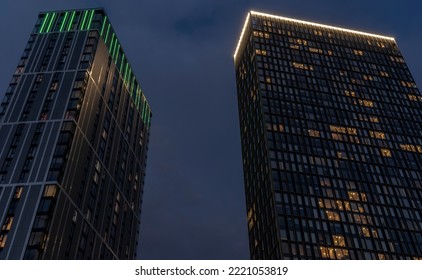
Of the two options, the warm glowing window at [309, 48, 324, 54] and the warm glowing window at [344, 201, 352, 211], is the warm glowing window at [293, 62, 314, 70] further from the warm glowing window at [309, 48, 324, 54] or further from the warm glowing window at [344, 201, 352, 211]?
the warm glowing window at [344, 201, 352, 211]

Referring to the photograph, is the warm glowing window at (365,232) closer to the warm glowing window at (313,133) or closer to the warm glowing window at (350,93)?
the warm glowing window at (313,133)

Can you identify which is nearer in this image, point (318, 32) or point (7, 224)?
point (7, 224)

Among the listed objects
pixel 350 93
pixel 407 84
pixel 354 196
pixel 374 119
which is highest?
pixel 407 84

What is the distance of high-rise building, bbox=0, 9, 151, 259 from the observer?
269ft

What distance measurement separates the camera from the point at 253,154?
14762cm

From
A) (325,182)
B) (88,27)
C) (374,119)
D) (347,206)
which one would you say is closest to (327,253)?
(347,206)

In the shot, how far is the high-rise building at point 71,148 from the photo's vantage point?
82062mm

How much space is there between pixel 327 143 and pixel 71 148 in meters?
80.4

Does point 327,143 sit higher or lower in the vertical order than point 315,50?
lower

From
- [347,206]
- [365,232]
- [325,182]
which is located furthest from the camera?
[325,182]

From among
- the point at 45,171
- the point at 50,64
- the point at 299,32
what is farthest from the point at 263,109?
the point at 45,171

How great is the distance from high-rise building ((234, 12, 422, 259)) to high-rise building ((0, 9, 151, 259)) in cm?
4062

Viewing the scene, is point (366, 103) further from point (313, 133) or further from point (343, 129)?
point (313, 133)

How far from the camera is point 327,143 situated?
138 m
